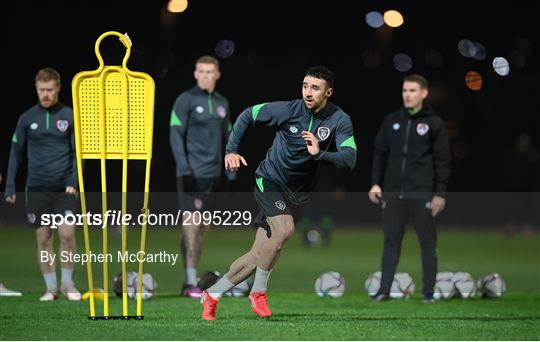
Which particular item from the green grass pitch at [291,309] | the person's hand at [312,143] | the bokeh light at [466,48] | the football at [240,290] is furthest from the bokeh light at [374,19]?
the person's hand at [312,143]

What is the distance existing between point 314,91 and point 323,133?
0.37 metres

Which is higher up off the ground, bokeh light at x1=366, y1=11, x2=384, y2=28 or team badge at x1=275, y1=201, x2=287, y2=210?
bokeh light at x1=366, y1=11, x2=384, y2=28

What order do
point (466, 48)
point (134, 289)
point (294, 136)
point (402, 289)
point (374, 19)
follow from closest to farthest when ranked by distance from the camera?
point (294, 136)
point (134, 289)
point (402, 289)
point (374, 19)
point (466, 48)

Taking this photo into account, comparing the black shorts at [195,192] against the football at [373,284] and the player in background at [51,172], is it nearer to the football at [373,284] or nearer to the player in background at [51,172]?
the player in background at [51,172]

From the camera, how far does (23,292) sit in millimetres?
12648

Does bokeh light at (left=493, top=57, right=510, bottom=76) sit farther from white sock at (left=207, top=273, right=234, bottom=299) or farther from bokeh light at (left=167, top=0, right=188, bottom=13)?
white sock at (left=207, top=273, right=234, bottom=299)

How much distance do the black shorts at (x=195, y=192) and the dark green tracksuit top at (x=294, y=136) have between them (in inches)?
115

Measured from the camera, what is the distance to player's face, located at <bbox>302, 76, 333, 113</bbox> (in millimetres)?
9656

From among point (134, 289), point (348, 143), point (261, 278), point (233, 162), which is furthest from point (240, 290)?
point (233, 162)

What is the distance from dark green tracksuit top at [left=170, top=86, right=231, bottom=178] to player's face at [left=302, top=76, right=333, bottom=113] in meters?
3.45

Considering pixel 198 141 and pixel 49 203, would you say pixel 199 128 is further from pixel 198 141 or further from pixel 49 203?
pixel 49 203

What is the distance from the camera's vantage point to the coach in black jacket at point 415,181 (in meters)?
12.3

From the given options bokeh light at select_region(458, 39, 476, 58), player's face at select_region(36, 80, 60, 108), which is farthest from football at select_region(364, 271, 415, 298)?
bokeh light at select_region(458, 39, 476, 58)

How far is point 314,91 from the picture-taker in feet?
31.7
